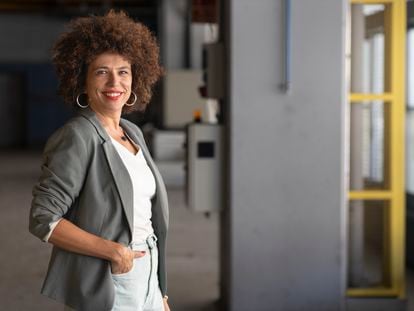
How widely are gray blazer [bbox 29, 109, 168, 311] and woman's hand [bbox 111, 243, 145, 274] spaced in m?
0.02

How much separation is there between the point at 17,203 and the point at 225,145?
6.00 metres

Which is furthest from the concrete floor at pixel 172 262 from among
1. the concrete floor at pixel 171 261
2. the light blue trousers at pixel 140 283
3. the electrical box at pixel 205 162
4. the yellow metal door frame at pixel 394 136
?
the light blue trousers at pixel 140 283

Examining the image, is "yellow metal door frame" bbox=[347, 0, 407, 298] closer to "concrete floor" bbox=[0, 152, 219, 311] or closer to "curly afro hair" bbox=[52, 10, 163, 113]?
"concrete floor" bbox=[0, 152, 219, 311]

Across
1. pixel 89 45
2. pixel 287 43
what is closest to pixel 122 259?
pixel 89 45

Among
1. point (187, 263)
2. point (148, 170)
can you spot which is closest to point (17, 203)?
point (187, 263)

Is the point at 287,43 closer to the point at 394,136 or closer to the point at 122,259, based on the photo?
the point at 394,136

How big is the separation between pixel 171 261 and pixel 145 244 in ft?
13.6

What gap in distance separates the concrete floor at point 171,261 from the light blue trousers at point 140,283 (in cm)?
267

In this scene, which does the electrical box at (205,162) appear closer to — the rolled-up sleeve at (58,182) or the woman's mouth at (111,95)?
the woman's mouth at (111,95)

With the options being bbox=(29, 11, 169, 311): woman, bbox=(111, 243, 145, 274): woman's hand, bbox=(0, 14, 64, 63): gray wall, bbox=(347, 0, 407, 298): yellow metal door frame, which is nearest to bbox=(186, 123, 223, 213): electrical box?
bbox=(347, 0, 407, 298): yellow metal door frame

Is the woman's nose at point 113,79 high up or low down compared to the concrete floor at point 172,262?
up

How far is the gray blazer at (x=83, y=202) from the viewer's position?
1.84m

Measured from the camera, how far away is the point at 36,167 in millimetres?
14953

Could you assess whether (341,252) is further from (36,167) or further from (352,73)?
(36,167)
